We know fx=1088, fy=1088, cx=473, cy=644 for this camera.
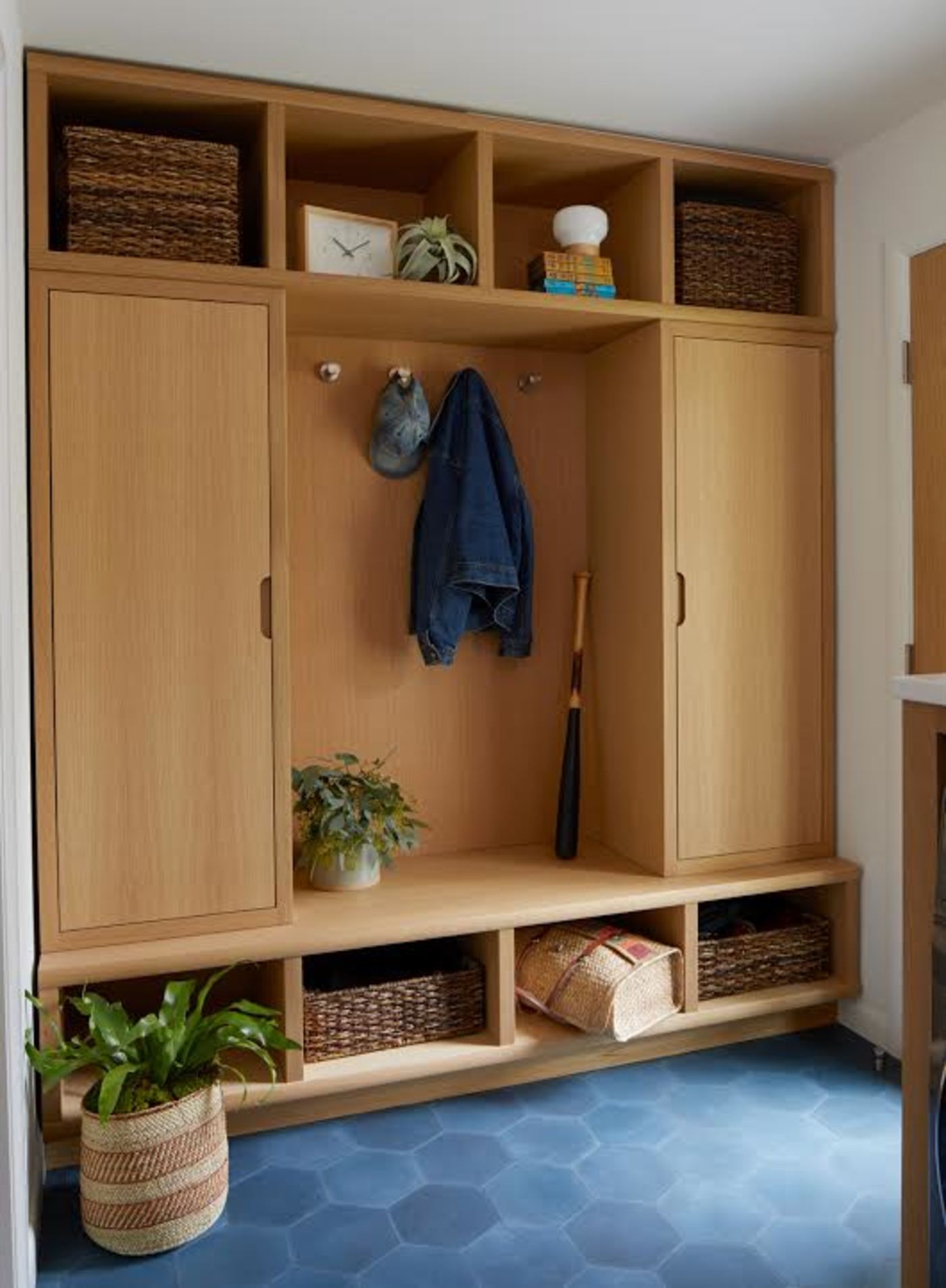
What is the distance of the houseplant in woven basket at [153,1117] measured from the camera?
1.98 meters

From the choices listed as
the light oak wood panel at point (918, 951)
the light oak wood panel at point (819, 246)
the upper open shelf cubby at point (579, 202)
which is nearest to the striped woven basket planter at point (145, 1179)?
the light oak wood panel at point (918, 951)

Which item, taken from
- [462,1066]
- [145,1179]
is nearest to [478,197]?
[462,1066]

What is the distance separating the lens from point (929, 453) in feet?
8.59

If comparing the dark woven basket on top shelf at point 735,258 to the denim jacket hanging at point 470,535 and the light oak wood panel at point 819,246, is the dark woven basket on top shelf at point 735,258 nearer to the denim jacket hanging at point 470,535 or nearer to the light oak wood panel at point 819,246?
the light oak wood panel at point 819,246

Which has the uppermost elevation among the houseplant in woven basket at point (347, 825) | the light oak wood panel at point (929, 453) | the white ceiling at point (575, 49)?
the white ceiling at point (575, 49)

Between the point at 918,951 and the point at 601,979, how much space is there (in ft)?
3.69

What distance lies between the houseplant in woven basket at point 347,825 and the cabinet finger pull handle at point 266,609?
0.45m

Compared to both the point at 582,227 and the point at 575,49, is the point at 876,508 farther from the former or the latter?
the point at 575,49

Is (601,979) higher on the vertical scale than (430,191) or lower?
lower

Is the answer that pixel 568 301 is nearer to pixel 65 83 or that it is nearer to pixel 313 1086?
pixel 65 83

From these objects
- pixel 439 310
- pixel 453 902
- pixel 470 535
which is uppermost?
pixel 439 310

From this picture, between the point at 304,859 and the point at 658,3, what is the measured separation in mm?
2046

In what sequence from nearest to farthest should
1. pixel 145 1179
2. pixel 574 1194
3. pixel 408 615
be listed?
pixel 145 1179 < pixel 574 1194 < pixel 408 615

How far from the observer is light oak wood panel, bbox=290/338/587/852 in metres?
2.92
